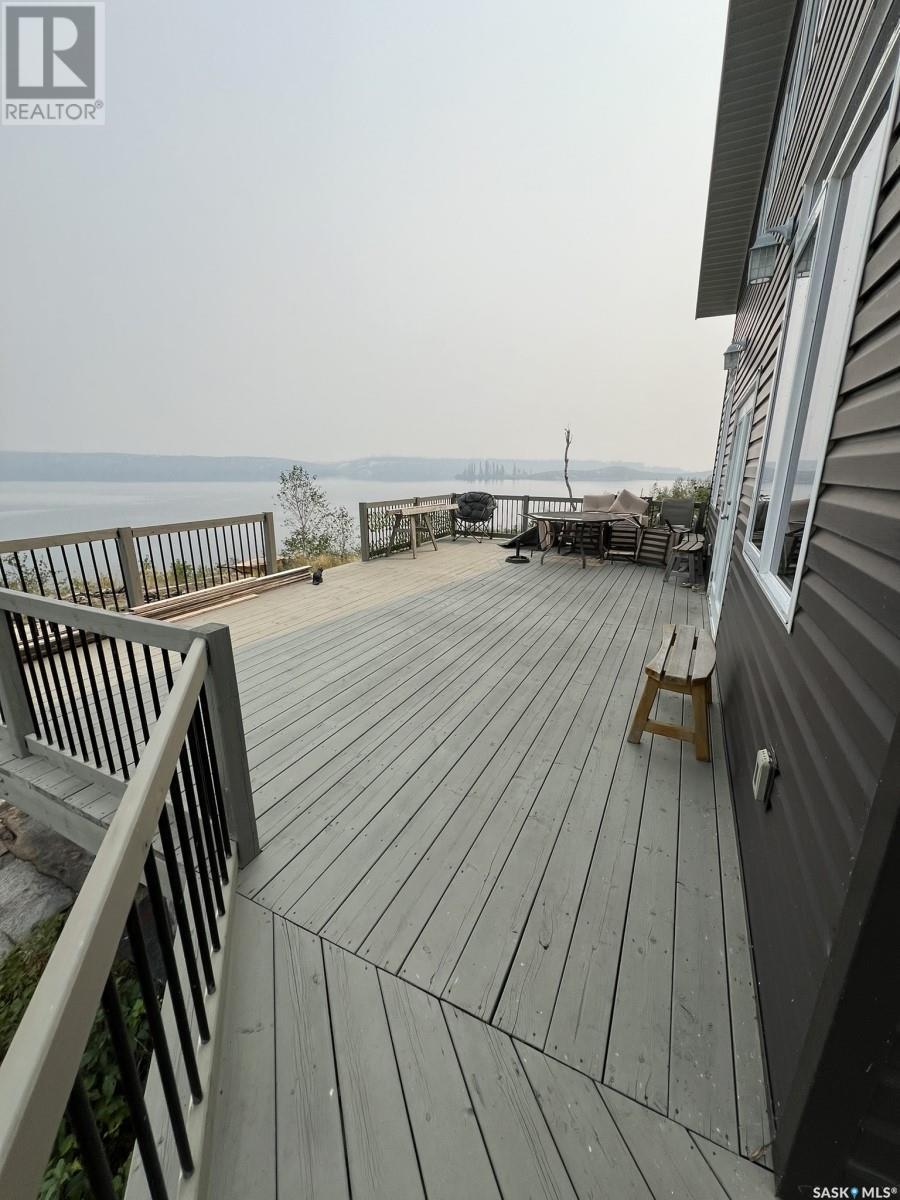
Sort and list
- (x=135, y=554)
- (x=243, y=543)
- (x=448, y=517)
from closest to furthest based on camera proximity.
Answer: (x=135, y=554) → (x=243, y=543) → (x=448, y=517)

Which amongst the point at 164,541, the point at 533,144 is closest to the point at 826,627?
the point at 164,541

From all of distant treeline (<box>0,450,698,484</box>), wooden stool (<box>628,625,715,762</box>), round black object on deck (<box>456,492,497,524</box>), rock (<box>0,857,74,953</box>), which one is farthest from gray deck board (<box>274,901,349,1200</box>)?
distant treeline (<box>0,450,698,484</box>)

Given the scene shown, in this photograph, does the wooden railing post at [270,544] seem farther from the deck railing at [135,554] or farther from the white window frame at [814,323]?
the white window frame at [814,323]

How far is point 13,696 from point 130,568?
7.60 feet

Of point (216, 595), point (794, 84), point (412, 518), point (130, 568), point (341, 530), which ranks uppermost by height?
point (794, 84)

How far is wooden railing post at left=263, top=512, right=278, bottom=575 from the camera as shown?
5.84 meters

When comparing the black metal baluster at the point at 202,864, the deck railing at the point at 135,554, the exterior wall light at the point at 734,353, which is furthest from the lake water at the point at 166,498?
the black metal baluster at the point at 202,864

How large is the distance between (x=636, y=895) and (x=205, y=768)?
1505mm

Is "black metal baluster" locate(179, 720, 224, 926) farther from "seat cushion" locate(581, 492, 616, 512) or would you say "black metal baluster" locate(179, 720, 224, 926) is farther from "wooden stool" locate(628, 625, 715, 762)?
"seat cushion" locate(581, 492, 616, 512)

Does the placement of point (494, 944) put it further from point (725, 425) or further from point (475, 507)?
point (475, 507)

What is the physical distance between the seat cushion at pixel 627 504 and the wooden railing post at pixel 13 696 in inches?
309

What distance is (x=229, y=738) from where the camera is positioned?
66.4 inches

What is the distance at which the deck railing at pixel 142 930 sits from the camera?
470mm

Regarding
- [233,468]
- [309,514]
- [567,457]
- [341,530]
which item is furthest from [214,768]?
[233,468]
